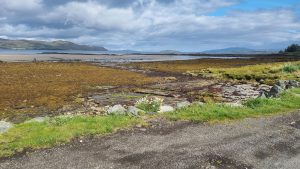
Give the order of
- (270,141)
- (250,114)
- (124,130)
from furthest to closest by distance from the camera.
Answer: (250,114), (124,130), (270,141)

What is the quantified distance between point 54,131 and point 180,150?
16.0 feet

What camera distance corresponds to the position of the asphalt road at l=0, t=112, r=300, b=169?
11.2m

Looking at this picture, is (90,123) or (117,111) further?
(117,111)

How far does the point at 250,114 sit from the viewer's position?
18.2 meters

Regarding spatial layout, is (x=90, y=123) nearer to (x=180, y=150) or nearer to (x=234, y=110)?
(x=180, y=150)

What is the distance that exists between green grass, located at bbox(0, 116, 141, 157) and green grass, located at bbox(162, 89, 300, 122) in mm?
2602

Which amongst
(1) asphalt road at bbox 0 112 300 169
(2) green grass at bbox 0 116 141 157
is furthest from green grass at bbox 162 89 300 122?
(2) green grass at bbox 0 116 141 157

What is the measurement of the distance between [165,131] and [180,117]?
2.41 metres

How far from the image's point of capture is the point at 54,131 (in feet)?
46.8

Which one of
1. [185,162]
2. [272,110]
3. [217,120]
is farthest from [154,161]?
[272,110]

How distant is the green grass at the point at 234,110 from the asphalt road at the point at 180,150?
140cm

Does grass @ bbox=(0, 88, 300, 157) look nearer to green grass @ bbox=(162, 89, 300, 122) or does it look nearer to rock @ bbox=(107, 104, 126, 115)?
green grass @ bbox=(162, 89, 300, 122)

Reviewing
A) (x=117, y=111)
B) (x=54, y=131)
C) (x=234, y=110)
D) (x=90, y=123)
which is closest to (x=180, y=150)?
(x=90, y=123)

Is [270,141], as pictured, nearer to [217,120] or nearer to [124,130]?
[217,120]
